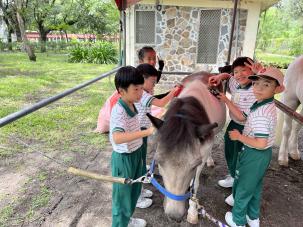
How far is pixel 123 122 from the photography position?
206cm

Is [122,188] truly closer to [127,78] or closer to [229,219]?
[127,78]

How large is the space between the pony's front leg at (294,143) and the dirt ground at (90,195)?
0.16m

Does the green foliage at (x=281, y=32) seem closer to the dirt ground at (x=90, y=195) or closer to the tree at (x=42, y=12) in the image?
the tree at (x=42, y=12)

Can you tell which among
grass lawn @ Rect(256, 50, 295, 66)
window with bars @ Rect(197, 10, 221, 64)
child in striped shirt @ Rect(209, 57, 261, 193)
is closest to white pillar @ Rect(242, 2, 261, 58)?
window with bars @ Rect(197, 10, 221, 64)

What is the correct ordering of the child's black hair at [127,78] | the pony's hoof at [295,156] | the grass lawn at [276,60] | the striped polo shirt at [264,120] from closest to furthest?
the child's black hair at [127,78], the striped polo shirt at [264,120], the pony's hoof at [295,156], the grass lawn at [276,60]

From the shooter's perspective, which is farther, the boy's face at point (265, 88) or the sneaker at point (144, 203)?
the sneaker at point (144, 203)

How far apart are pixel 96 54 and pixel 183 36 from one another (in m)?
7.96

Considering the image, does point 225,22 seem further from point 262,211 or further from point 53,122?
point 262,211

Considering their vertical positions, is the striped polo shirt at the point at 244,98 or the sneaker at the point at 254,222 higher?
the striped polo shirt at the point at 244,98

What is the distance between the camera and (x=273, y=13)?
34.9m

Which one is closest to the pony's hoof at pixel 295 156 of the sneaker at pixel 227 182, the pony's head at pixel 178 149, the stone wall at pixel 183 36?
the sneaker at pixel 227 182

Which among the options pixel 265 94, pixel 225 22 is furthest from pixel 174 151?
pixel 225 22

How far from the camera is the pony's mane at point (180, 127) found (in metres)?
1.75

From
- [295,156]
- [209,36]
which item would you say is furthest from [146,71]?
[209,36]
